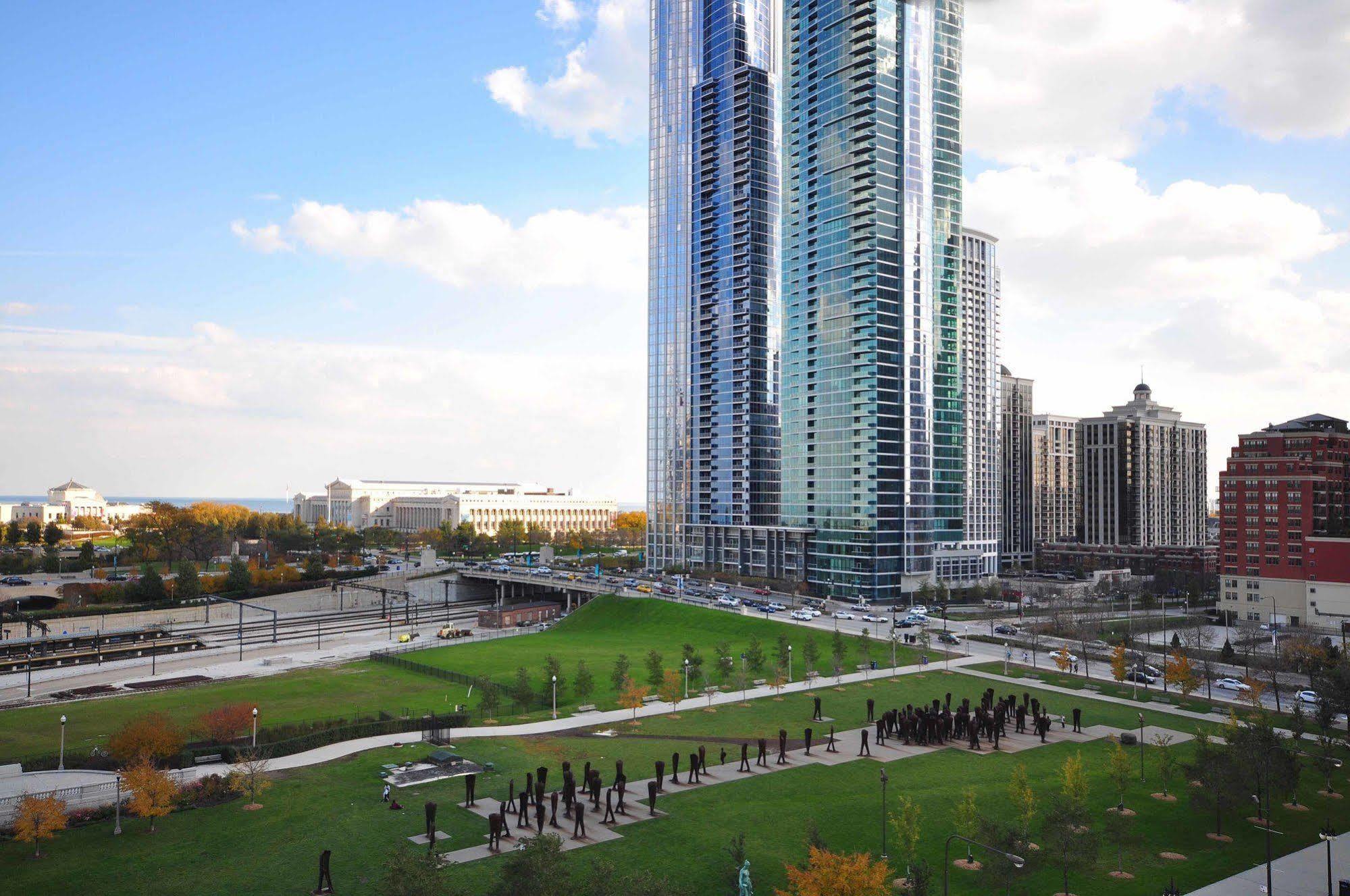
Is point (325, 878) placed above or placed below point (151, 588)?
below

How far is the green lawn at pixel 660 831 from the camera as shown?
36062 millimetres

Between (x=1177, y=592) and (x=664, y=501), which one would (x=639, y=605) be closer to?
(x=664, y=501)

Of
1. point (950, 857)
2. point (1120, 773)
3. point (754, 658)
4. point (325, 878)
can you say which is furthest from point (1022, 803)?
point (754, 658)

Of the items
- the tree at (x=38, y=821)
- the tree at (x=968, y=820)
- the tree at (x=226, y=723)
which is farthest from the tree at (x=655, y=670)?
the tree at (x=38, y=821)

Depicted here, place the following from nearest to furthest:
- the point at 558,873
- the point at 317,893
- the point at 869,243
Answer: the point at 558,873 → the point at 317,893 → the point at 869,243

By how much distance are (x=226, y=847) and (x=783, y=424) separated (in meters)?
124

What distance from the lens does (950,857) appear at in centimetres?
3891

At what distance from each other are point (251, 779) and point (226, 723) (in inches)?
514

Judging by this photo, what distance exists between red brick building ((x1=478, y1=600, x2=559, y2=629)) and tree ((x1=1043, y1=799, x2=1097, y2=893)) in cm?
9482

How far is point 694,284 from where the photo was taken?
615ft

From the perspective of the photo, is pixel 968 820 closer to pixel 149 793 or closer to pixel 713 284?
pixel 149 793

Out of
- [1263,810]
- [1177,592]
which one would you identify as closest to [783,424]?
[1177,592]

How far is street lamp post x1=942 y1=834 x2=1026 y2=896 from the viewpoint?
31.0 meters

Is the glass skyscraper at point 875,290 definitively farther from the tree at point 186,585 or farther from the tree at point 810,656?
the tree at point 186,585
